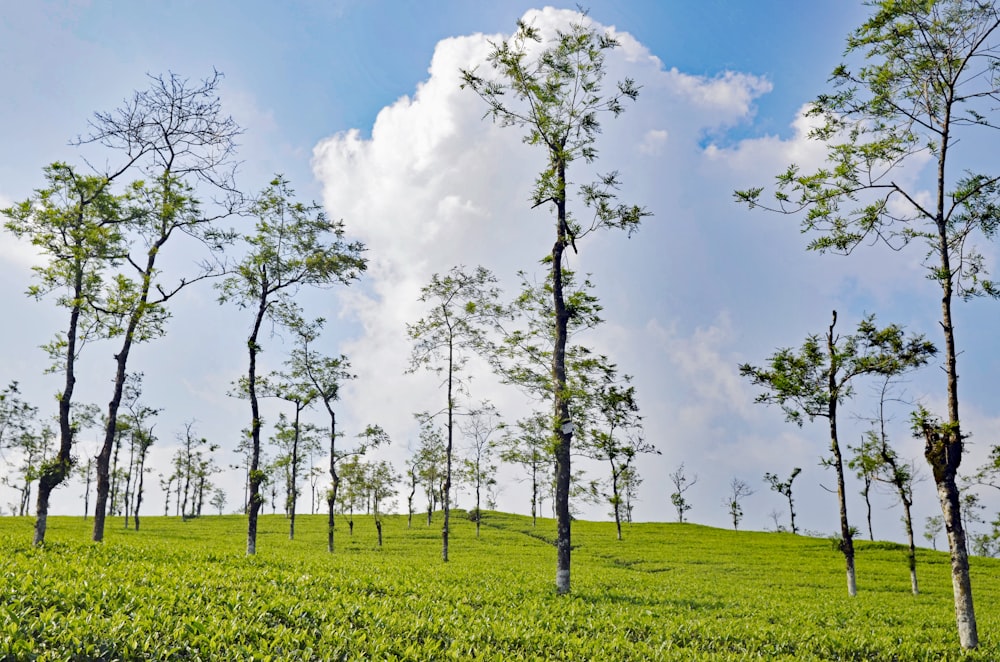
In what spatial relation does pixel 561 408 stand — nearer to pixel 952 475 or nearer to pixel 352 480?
pixel 952 475

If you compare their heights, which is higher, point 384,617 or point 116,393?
point 116,393

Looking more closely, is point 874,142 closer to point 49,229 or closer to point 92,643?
point 92,643

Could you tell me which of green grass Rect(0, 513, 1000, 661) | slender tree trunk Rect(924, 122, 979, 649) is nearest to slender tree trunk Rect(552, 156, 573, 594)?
green grass Rect(0, 513, 1000, 661)

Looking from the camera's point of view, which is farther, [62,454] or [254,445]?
[254,445]

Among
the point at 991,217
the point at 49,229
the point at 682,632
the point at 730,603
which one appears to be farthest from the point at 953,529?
the point at 49,229

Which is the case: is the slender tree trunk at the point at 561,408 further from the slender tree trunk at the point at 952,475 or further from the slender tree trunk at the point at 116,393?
the slender tree trunk at the point at 116,393

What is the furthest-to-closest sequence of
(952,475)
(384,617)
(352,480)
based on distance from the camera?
1. (352,480)
2. (952,475)
3. (384,617)

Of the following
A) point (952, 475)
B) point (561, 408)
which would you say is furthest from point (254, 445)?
point (952, 475)

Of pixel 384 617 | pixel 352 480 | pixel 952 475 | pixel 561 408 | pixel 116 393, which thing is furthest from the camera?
pixel 352 480

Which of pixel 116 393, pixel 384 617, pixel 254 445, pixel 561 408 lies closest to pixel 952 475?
pixel 561 408

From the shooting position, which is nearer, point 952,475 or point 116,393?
point 952,475

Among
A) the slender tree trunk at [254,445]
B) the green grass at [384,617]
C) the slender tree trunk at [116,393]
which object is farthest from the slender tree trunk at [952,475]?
the slender tree trunk at [116,393]

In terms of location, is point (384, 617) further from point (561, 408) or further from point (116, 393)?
point (116, 393)

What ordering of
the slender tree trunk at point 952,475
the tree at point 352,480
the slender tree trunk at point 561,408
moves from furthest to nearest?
the tree at point 352,480
the slender tree trunk at point 561,408
the slender tree trunk at point 952,475
